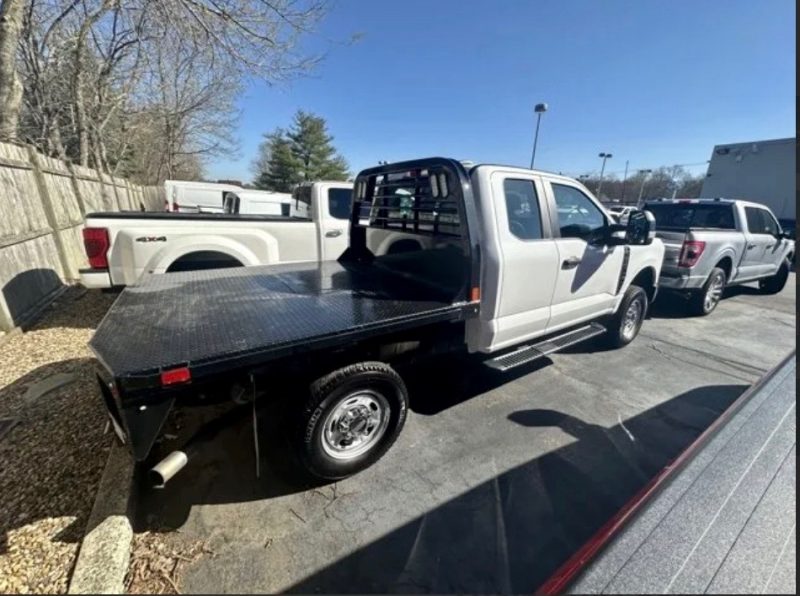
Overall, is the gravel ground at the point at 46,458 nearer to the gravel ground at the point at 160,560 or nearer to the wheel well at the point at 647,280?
the gravel ground at the point at 160,560

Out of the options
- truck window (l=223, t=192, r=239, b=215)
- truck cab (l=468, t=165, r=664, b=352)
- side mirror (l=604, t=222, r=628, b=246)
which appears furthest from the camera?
truck window (l=223, t=192, r=239, b=215)

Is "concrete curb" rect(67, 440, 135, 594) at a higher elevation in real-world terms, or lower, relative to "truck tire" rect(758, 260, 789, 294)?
higher

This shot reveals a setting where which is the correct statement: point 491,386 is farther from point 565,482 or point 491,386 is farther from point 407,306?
point 407,306

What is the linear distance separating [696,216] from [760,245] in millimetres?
1651

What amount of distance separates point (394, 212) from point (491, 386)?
6.95 ft

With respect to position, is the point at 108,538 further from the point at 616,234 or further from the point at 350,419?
the point at 616,234

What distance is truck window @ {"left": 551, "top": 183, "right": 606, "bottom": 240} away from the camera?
3.71 m

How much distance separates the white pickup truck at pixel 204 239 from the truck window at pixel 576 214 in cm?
330

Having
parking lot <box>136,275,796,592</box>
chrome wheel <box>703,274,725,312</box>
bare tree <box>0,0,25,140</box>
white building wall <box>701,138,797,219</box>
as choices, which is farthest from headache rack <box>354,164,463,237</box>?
white building wall <box>701,138,797,219</box>

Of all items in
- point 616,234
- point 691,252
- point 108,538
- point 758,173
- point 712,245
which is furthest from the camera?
point 758,173

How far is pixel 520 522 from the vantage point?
2.26 meters

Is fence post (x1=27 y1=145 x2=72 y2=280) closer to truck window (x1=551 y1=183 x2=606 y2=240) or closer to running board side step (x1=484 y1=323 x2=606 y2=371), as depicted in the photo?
running board side step (x1=484 y1=323 x2=606 y2=371)

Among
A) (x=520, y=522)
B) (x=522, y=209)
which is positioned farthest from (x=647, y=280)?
(x=520, y=522)

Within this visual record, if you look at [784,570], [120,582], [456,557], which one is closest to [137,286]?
[120,582]
